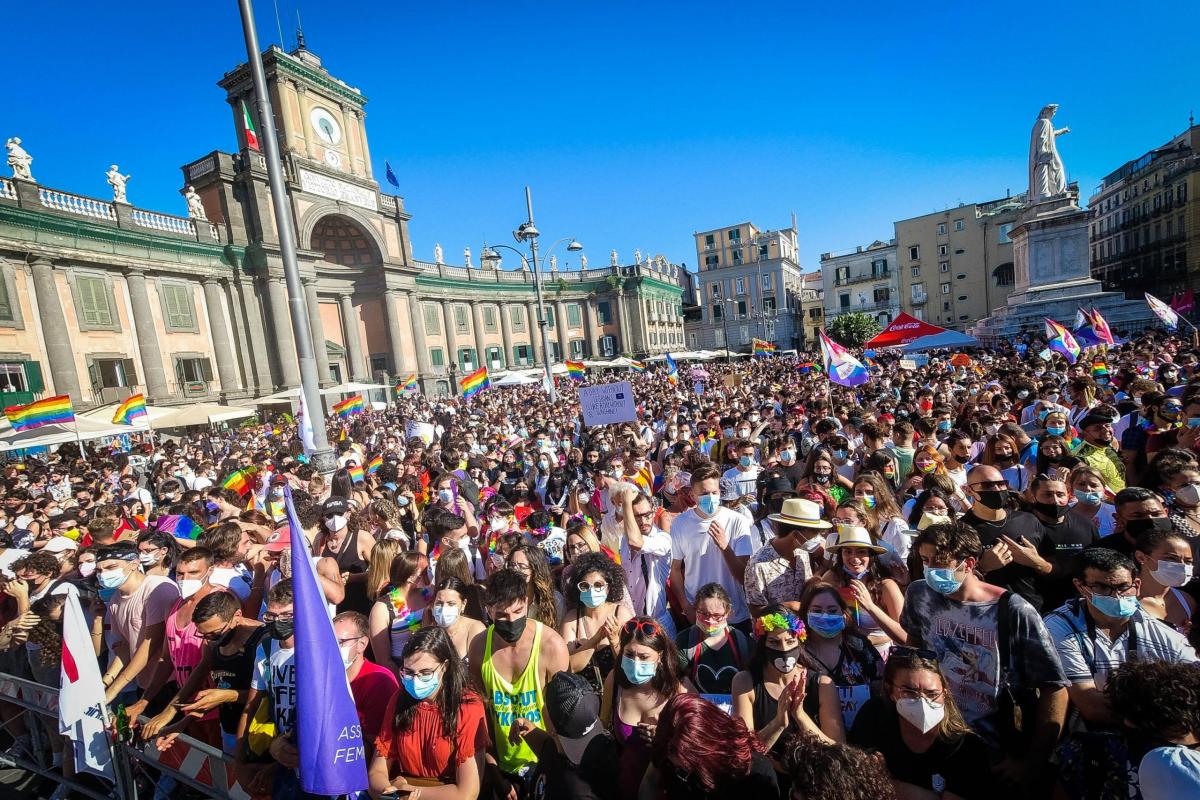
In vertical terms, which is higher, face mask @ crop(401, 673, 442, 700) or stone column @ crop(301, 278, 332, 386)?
stone column @ crop(301, 278, 332, 386)

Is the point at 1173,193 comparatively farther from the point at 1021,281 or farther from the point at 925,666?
the point at 925,666

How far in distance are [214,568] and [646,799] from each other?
391 centimetres

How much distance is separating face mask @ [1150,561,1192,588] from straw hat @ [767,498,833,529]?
1.57 metres

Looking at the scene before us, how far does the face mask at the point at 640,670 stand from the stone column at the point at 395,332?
34192 millimetres

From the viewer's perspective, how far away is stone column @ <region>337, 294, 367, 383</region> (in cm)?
3269

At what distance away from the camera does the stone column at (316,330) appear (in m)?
28.8

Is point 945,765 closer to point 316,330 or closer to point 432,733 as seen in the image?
point 432,733

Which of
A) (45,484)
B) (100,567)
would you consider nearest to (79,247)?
(45,484)

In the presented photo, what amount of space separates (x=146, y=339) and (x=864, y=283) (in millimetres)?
63537

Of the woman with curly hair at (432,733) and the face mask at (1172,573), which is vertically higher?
the face mask at (1172,573)

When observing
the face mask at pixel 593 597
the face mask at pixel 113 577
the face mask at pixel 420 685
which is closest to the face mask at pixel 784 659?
the face mask at pixel 593 597

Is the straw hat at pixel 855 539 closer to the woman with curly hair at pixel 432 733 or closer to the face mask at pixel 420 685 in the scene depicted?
the woman with curly hair at pixel 432 733

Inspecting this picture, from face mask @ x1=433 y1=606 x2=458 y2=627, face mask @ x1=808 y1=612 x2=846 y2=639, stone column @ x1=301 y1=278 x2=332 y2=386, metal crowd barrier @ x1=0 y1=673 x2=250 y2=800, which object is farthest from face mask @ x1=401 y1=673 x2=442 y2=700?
stone column @ x1=301 y1=278 x2=332 y2=386

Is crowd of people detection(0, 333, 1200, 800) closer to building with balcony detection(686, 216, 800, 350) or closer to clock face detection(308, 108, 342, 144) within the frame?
clock face detection(308, 108, 342, 144)
